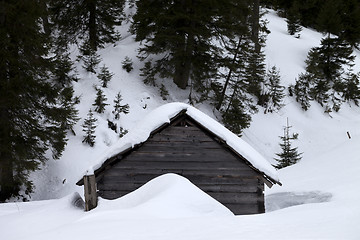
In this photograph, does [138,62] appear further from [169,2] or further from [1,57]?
[1,57]

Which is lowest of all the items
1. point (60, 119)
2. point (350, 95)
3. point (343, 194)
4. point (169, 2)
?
point (343, 194)

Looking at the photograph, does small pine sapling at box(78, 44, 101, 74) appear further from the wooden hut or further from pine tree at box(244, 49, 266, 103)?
the wooden hut

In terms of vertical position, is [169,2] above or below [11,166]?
above

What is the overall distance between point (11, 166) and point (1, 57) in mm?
3746

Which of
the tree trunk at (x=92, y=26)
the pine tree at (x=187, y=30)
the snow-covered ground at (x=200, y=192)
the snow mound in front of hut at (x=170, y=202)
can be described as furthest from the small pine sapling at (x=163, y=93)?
the snow mound in front of hut at (x=170, y=202)

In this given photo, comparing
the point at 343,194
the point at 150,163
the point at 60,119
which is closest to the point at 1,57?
the point at 60,119

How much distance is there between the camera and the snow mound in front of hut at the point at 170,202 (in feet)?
15.0

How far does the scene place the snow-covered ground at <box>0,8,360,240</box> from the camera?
12.2 feet

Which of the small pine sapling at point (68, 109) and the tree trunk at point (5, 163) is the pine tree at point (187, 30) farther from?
the tree trunk at point (5, 163)

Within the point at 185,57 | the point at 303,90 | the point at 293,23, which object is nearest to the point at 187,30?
the point at 185,57

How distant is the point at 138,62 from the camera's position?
1875cm

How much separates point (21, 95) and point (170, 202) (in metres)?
8.68

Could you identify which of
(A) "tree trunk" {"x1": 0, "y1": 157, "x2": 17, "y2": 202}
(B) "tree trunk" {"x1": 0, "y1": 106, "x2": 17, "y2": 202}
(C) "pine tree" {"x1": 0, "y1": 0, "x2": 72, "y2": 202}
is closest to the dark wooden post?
(C) "pine tree" {"x1": 0, "y1": 0, "x2": 72, "y2": 202}

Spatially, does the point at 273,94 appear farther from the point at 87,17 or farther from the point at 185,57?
the point at 87,17
